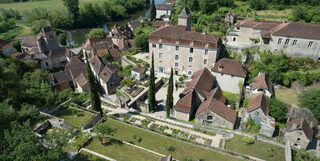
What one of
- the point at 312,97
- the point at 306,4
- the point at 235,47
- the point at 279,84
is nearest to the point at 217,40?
the point at 235,47

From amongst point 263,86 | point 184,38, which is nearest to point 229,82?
point 263,86

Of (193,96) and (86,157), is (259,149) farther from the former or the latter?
(86,157)

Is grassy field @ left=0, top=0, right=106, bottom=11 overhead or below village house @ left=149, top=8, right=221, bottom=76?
overhead

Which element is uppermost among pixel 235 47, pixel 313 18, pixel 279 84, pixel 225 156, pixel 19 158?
pixel 313 18

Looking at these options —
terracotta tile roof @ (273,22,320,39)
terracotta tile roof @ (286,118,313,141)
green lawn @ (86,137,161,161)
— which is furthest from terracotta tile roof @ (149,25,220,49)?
green lawn @ (86,137,161,161)

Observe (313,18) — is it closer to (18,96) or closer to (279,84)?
(279,84)

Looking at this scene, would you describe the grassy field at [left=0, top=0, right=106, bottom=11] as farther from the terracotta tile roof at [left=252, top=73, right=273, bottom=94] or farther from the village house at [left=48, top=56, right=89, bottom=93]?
the terracotta tile roof at [left=252, top=73, right=273, bottom=94]

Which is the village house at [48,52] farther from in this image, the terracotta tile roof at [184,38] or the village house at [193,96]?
the village house at [193,96]
